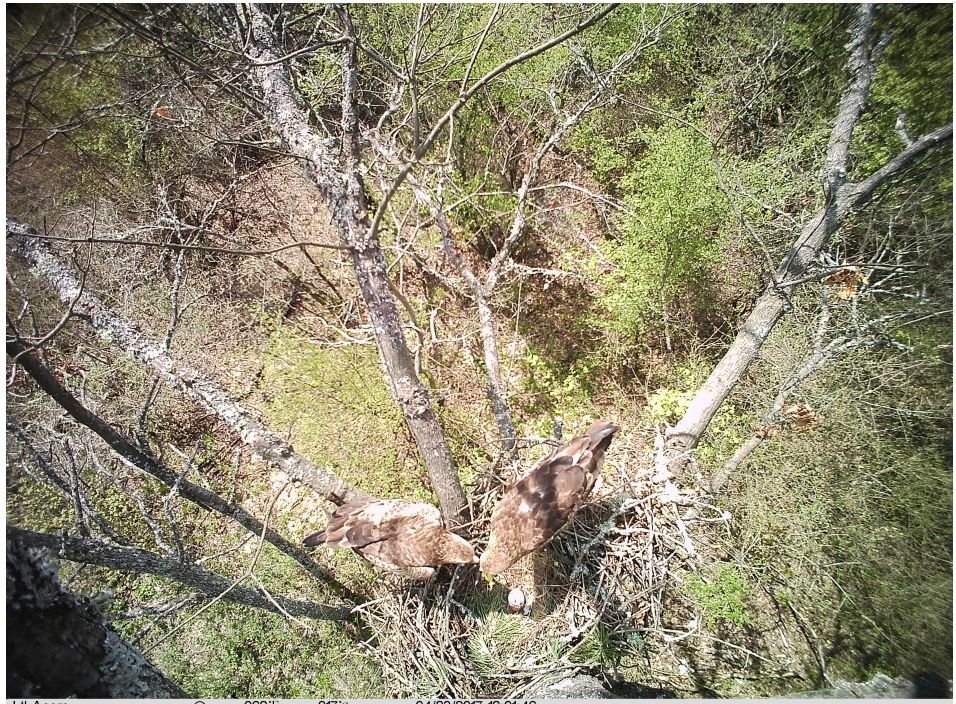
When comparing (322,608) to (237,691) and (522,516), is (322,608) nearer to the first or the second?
(237,691)

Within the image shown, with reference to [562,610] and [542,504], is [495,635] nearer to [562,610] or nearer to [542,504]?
[562,610]

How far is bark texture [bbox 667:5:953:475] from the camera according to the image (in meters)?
2.72

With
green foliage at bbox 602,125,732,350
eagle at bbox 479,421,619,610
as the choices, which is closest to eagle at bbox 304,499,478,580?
eagle at bbox 479,421,619,610

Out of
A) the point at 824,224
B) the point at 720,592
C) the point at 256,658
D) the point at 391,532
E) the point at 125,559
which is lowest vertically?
the point at 720,592

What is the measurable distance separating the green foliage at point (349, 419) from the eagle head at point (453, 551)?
1.30 meters

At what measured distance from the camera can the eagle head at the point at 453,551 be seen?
7.86 ft

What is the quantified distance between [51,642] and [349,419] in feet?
8.85

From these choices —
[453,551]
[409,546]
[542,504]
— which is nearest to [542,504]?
[542,504]

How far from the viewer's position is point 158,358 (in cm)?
227

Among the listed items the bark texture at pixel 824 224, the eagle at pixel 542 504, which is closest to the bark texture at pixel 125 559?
the eagle at pixel 542 504

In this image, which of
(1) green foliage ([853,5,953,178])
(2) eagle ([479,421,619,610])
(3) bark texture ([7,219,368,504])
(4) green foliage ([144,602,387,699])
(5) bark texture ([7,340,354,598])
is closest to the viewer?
(5) bark texture ([7,340,354,598])

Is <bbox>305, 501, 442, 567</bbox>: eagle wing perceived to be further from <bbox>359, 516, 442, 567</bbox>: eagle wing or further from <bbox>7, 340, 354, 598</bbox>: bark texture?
<bbox>7, 340, 354, 598</bbox>: bark texture

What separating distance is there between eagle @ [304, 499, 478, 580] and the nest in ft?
1.13

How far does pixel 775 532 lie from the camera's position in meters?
3.40
